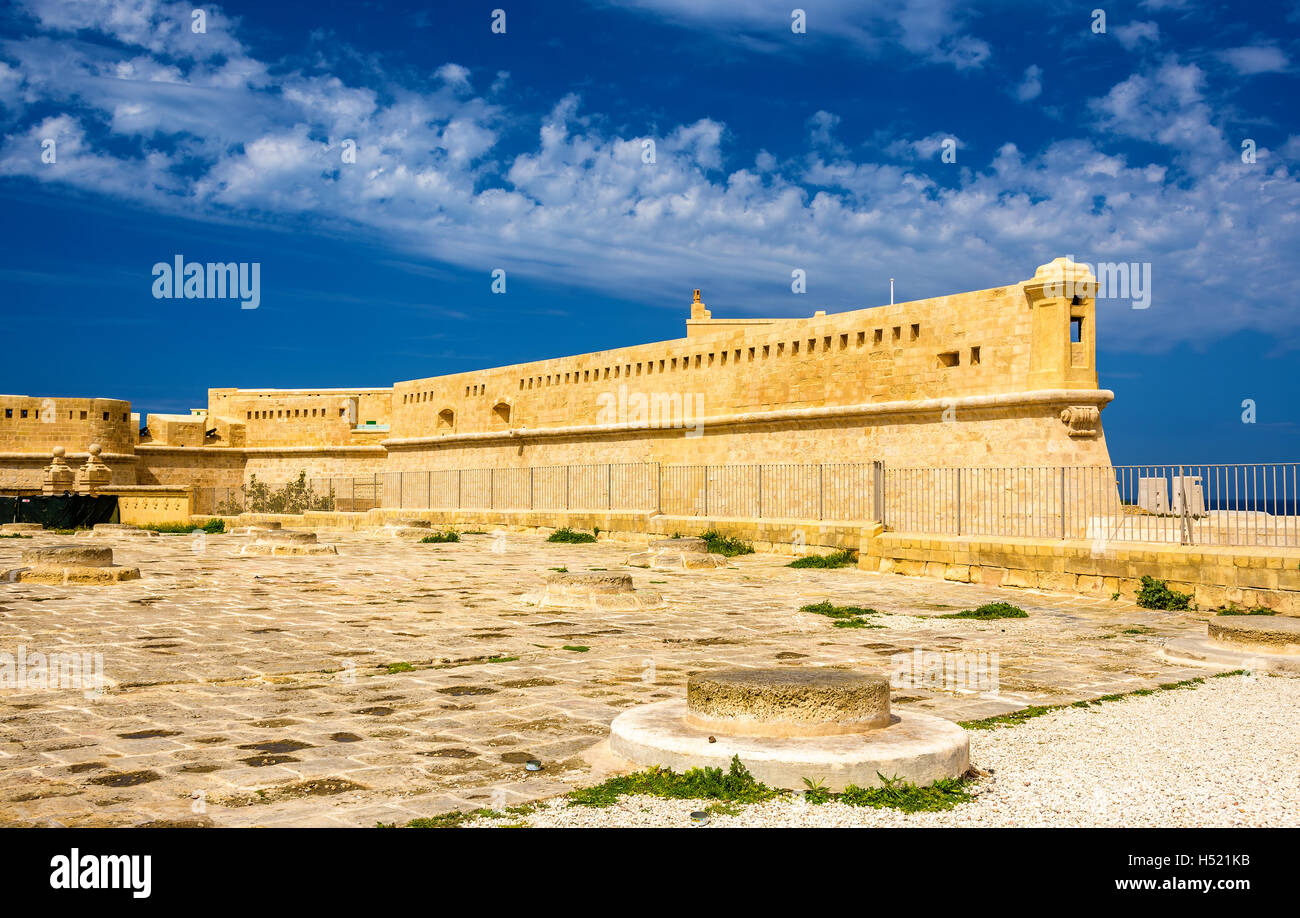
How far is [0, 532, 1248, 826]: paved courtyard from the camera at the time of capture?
4.08m

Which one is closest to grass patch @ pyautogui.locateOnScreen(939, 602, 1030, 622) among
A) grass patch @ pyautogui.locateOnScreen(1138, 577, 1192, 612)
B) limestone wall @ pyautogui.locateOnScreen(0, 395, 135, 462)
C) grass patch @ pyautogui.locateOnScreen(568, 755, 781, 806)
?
grass patch @ pyautogui.locateOnScreen(1138, 577, 1192, 612)

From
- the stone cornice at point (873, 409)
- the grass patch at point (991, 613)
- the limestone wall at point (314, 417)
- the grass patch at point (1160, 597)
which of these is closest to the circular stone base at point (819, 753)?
the grass patch at point (991, 613)

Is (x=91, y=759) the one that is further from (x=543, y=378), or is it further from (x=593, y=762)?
(x=543, y=378)

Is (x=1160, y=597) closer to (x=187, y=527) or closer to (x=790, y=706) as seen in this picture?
(x=790, y=706)

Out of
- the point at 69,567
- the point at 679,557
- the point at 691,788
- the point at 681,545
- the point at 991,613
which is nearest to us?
the point at 691,788

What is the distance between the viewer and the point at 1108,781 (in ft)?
13.3

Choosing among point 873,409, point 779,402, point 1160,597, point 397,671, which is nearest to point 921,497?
point 873,409

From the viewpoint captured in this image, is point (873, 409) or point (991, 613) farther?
point (873, 409)

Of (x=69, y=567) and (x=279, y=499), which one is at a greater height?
(x=279, y=499)

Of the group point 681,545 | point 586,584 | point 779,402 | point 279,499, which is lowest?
point 586,584

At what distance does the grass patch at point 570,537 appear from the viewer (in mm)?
21234

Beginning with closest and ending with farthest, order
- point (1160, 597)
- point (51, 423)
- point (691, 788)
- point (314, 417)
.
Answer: point (691, 788)
point (1160, 597)
point (51, 423)
point (314, 417)

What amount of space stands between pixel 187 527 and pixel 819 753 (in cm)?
2705
